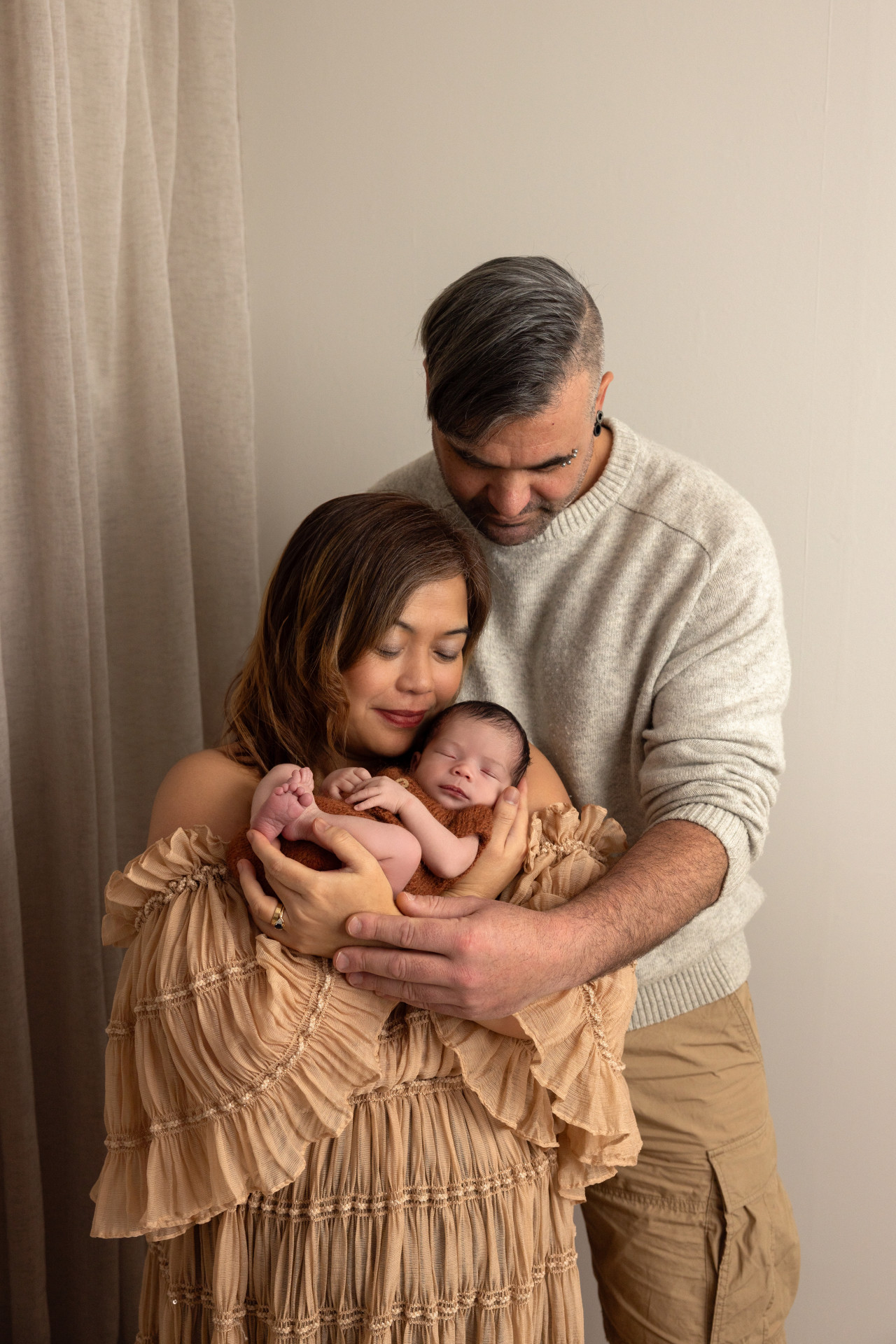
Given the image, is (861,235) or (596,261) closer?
(861,235)

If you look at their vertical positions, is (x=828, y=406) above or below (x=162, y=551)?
above

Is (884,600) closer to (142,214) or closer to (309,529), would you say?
(309,529)

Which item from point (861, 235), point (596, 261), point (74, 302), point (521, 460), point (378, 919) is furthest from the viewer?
point (596, 261)

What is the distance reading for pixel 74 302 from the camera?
5.73ft

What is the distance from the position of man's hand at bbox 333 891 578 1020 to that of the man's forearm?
0.03 m

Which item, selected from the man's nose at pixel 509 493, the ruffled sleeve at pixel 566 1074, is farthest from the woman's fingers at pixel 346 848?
the man's nose at pixel 509 493

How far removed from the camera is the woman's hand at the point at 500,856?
4.59ft

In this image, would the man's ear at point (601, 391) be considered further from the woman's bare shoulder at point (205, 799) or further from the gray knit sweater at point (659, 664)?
the woman's bare shoulder at point (205, 799)

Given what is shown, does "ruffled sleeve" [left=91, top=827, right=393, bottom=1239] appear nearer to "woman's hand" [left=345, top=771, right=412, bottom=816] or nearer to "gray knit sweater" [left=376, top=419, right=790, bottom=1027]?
"woman's hand" [left=345, top=771, right=412, bottom=816]

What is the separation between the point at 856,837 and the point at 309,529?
1320 millimetres

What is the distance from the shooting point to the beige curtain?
1671 mm

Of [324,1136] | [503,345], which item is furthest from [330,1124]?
[503,345]

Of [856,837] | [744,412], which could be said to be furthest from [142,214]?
[856,837]

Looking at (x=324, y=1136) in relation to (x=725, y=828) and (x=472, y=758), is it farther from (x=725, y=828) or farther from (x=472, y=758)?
(x=725, y=828)
